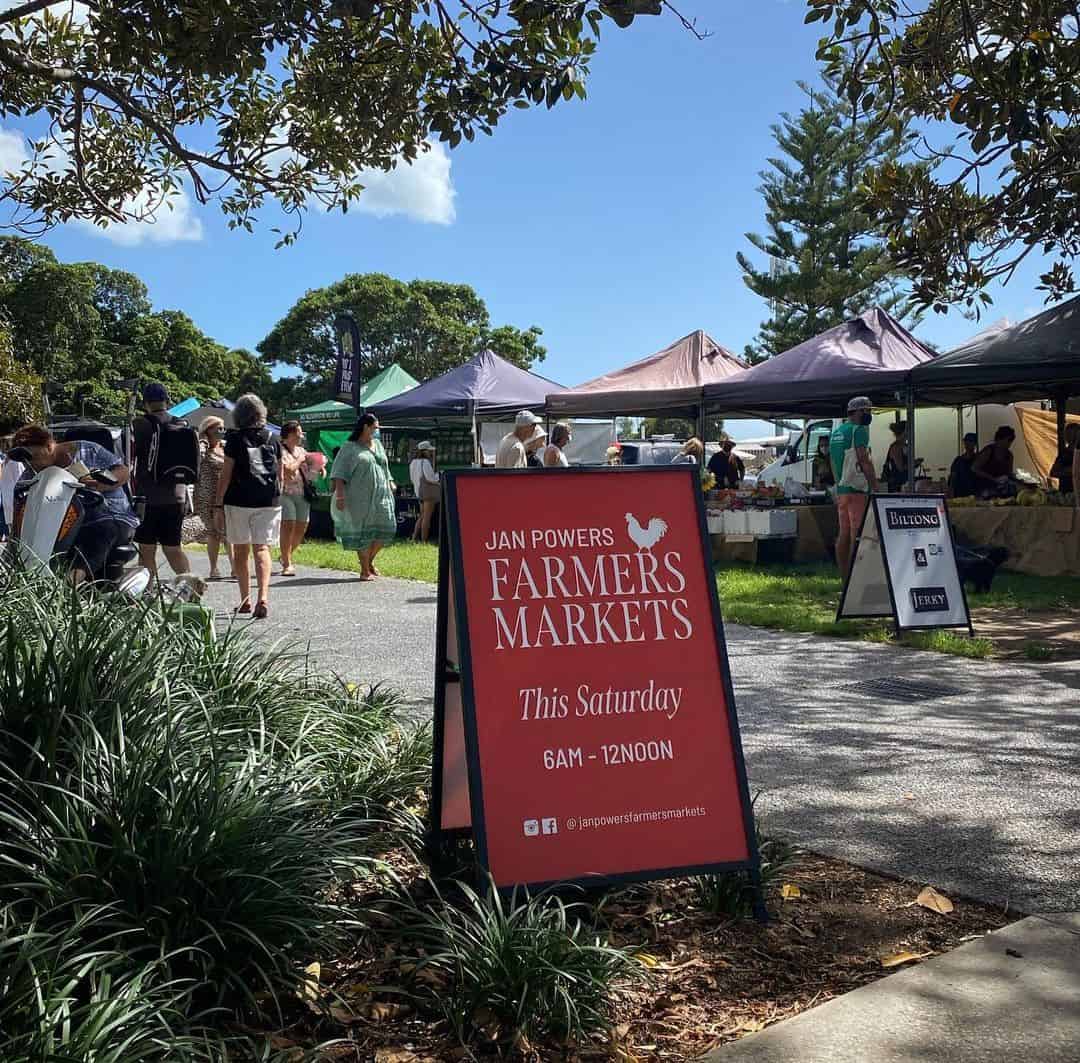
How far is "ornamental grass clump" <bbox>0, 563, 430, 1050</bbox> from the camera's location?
7.89ft

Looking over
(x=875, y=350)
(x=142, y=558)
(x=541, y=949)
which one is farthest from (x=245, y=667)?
(x=875, y=350)

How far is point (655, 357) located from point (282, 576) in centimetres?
743

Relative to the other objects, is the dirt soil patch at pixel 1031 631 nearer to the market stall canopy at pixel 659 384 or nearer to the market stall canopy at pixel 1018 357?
the market stall canopy at pixel 1018 357

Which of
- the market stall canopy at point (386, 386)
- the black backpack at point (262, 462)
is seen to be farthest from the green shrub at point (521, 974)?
the market stall canopy at point (386, 386)

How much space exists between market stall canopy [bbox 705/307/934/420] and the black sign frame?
11603mm

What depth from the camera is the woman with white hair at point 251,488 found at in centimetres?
975

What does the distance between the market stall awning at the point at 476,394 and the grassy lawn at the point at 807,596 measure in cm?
308

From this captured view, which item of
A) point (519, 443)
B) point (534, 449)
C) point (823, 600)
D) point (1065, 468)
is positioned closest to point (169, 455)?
point (519, 443)

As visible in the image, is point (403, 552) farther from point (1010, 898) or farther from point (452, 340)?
point (452, 340)

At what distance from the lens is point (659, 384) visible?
1761cm

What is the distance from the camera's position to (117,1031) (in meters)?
2.34

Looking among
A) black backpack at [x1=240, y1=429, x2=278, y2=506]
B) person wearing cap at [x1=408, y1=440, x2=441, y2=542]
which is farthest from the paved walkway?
person wearing cap at [x1=408, y1=440, x2=441, y2=542]

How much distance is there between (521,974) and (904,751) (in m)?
3.32

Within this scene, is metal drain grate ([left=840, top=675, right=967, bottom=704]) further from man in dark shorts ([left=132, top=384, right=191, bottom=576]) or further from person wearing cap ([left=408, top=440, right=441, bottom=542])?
person wearing cap ([left=408, top=440, right=441, bottom=542])
